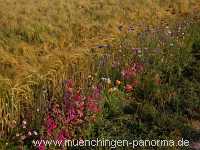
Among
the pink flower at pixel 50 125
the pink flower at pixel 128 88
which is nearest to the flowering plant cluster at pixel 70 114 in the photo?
the pink flower at pixel 50 125

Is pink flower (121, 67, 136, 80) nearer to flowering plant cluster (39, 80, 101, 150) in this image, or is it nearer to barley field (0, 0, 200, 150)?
barley field (0, 0, 200, 150)

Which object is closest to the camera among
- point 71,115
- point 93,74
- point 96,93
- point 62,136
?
point 62,136

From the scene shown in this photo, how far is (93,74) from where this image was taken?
5.65m

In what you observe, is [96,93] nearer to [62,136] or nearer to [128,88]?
[128,88]

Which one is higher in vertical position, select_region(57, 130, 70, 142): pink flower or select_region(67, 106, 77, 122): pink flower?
select_region(67, 106, 77, 122): pink flower

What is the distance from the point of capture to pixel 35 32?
616 cm

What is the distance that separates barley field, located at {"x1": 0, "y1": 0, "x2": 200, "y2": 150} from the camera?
488 cm

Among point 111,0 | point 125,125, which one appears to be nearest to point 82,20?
point 111,0

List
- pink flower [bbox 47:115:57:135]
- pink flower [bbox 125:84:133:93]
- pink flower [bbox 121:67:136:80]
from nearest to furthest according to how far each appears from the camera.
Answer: pink flower [bbox 47:115:57:135]
pink flower [bbox 125:84:133:93]
pink flower [bbox 121:67:136:80]

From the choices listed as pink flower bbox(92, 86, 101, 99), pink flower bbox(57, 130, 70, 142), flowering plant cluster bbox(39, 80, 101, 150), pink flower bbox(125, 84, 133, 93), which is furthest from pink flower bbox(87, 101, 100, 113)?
pink flower bbox(125, 84, 133, 93)

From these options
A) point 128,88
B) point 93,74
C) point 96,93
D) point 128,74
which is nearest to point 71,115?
point 96,93

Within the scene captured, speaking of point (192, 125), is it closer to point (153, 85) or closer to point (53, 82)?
point (153, 85)

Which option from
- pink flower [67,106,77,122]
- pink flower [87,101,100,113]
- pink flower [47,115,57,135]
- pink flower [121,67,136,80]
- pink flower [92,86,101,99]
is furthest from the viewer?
pink flower [121,67,136,80]

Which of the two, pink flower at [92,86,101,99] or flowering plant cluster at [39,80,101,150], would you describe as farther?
pink flower at [92,86,101,99]
